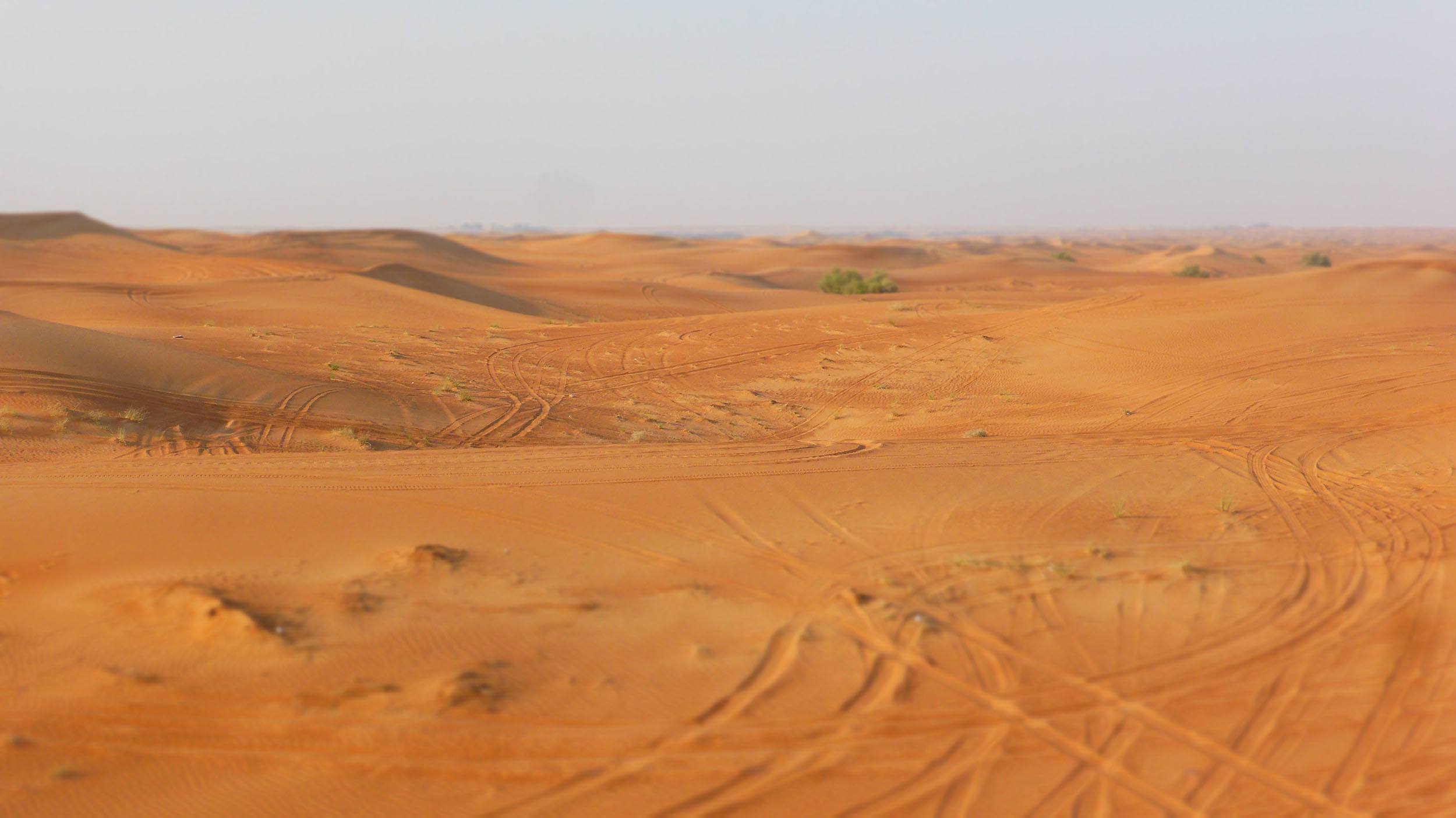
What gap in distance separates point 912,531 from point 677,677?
2932 millimetres

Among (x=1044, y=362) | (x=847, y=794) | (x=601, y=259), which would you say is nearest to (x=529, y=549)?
(x=847, y=794)

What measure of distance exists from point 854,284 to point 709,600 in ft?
114

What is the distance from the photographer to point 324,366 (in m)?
15.7

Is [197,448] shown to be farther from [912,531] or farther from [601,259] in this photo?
[601,259]

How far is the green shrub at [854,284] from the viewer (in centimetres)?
3850

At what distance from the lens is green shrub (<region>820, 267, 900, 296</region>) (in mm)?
38500

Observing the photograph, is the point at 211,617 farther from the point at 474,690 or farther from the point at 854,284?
the point at 854,284

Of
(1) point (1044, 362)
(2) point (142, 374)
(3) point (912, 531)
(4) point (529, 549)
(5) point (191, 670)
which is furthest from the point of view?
(1) point (1044, 362)

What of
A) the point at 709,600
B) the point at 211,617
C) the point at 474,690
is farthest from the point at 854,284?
the point at 474,690

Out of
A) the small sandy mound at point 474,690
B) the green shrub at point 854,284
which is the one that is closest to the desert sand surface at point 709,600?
the small sandy mound at point 474,690

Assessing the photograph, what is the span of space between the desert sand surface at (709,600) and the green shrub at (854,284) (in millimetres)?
23719

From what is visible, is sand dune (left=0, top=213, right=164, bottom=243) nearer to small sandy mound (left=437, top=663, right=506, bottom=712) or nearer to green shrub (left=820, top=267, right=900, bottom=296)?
green shrub (left=820, top=267, right=900, bottom=296)

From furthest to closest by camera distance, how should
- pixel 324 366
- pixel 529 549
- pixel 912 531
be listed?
1. pixel 324 366
2. pixel 912 531
3. pixel 529 549

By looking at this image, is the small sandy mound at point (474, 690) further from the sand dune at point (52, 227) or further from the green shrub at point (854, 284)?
the sand dune at point (52, 227)
